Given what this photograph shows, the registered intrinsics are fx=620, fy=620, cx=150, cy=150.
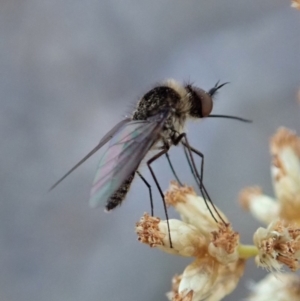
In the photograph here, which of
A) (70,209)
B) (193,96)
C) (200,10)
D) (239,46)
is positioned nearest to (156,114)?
(193,96)

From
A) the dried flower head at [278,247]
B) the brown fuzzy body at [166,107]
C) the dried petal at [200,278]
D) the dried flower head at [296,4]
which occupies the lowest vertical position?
the dried flower head at [278,247]

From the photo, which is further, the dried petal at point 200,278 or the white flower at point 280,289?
the white flower at point 280,289

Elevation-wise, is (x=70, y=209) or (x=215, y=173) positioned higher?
(x=70, y=209)

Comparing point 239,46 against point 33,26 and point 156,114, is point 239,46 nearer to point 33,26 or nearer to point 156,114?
point 33,26

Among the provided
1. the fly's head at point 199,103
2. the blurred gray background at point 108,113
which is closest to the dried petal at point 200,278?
→ the fly's head at point 199,103

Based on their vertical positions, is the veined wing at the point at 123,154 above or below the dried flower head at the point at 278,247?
above

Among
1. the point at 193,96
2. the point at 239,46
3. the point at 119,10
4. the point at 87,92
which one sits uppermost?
the point at 119,10

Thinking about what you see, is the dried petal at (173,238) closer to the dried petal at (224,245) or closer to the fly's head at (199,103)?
the dried petal at (224,245)
